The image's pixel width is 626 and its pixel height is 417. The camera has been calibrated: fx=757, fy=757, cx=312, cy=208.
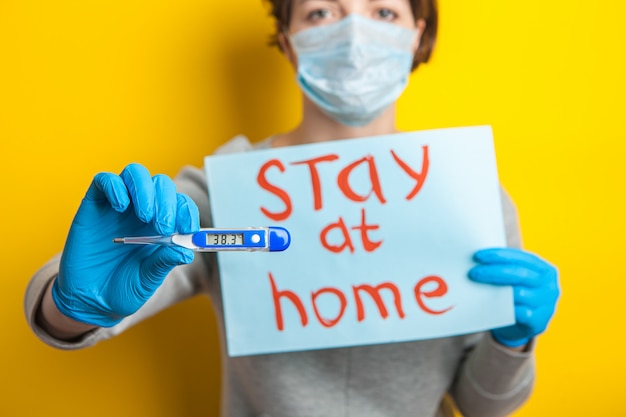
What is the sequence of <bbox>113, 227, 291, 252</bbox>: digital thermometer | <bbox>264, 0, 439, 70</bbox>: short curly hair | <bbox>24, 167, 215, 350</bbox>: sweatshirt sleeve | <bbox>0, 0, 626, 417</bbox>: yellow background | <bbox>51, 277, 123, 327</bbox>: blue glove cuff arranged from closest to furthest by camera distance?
<bbox>113, 227, 291, 252</bbox>: digital thermometer, <bbox>51, 277, 123, 327</bbox>: blue glove cuff, <bbox>24, 167, 215, 350</bbox>: sweatshirt sleeve, <bbox>264, 0, 439, 70</bbox>: short curly hair, <bbox>0, 0, 626, 417</bbox>: yellow background

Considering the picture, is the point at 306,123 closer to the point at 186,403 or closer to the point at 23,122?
the point at 23,122

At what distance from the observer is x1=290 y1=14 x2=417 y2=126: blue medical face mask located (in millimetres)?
1290

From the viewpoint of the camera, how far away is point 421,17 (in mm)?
1425

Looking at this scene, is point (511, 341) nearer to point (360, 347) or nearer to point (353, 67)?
point (360, 347)

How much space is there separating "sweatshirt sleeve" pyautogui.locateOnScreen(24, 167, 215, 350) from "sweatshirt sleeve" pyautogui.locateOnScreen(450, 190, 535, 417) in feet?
1.62

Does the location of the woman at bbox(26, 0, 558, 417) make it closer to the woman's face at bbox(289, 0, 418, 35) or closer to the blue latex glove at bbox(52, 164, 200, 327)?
the woman's face at bbox(289, 0, 418, 35)

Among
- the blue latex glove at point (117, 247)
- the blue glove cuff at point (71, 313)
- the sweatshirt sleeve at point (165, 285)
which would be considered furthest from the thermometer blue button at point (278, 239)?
the sweatshirt sleeve at point (165, 285)

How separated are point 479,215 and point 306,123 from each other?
37cm

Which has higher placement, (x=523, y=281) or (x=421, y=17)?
(x=421, y=17)

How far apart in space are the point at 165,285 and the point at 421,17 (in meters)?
0.68

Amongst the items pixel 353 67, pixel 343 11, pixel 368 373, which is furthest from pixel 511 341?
pixel 343 11

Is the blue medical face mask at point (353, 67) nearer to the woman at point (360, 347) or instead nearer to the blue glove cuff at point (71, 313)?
the woman at point (360, 347)

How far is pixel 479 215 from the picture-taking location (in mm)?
1207

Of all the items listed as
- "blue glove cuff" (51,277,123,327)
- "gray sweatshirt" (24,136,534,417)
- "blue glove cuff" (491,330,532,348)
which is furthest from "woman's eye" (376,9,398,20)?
"blue glove cuff" (51,277,123,327)
